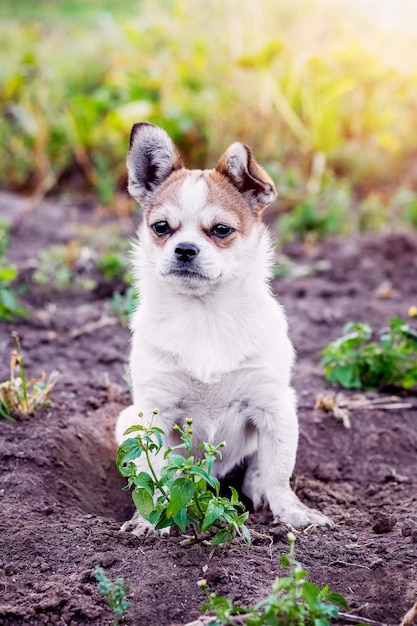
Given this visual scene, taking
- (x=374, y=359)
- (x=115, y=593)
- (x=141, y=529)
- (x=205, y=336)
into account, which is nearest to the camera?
(x=115, y=593)

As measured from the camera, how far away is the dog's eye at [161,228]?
3842mm

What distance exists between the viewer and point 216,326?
3.73m

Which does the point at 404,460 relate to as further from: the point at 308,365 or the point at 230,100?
the point at 230,100

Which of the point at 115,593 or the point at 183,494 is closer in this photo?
the point at 115,593

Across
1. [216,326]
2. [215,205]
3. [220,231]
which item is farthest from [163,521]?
[215,205]

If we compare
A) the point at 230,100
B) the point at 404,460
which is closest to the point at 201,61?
the point at 230,100

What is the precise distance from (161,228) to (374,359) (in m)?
1.86

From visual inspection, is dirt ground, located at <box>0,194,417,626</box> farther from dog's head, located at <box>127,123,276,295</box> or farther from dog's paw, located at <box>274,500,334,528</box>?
dog's head, located at <box>127,123,276,295</box>

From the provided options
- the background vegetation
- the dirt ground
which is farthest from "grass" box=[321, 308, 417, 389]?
the background vegetation

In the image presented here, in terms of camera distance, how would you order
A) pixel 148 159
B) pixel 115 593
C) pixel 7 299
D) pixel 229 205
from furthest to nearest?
pixel 7 299 → pixel 148 159 → pixel 229 205 → pixel 115 593

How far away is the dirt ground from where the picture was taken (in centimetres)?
294

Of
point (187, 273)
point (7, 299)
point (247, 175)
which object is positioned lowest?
point (7, 299)

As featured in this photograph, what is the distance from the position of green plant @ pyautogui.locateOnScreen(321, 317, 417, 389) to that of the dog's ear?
1.27 m

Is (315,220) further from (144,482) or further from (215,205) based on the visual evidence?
(144,482)
